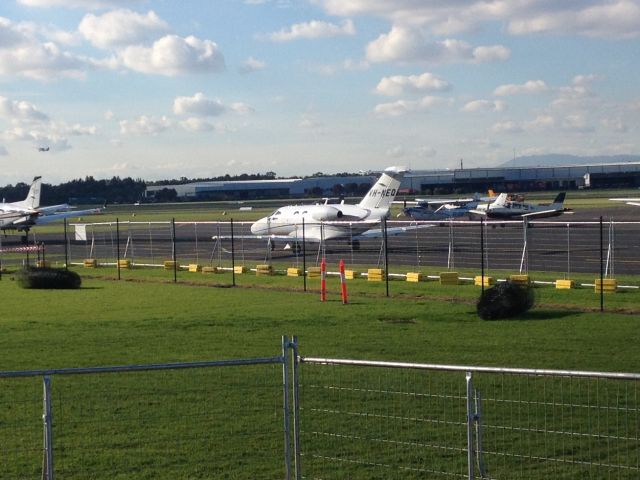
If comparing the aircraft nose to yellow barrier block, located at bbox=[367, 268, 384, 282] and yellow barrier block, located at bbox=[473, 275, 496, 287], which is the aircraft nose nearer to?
yellow barrier block, located at bbox=[367, 268, 384, 282]

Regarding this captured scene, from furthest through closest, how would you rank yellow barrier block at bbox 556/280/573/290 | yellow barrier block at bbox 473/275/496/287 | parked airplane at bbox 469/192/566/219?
parked airplane at bbox 469/192/566/219
yellow barrier block at bbox 473/275/496/287
yellow barrier block at bbox 556/280/573/290

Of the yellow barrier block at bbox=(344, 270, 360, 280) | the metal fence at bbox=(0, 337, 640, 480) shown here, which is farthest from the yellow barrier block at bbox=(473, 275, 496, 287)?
the metal fence at bbox=(0, 337, 640, 480)

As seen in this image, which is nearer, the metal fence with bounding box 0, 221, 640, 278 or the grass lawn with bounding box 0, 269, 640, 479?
the grass lawn with bounding box 0, 269, 640, 479

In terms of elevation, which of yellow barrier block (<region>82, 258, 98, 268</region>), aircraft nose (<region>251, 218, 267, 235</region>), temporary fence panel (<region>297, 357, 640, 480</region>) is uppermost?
aircraft nose (<region>251, 218, 267, 235</region>)

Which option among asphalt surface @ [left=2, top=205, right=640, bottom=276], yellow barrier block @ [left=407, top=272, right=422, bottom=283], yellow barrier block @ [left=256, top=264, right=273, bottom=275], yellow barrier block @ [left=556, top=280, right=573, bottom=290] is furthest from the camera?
asphalt surface @ [left=2, top=205, right=640, bottom=276]

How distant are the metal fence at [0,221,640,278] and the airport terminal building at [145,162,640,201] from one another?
85.0m

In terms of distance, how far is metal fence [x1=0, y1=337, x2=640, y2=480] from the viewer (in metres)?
9.13

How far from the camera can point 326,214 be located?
5072cm

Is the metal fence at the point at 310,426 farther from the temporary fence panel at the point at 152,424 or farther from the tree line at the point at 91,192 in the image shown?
the tree line at the point at 91,192

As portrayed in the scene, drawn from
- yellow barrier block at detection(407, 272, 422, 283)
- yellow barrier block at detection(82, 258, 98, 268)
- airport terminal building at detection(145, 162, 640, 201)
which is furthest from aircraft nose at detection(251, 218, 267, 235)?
airport terminal building at detection(145, 162, 640, 201)

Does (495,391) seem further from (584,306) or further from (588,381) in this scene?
(584,306)

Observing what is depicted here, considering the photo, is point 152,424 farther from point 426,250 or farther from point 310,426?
point 426,250

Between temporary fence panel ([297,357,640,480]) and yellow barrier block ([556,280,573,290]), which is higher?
temporary fence panel ([297,357,640,480])

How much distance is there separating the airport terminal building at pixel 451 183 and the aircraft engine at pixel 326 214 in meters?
89.8
